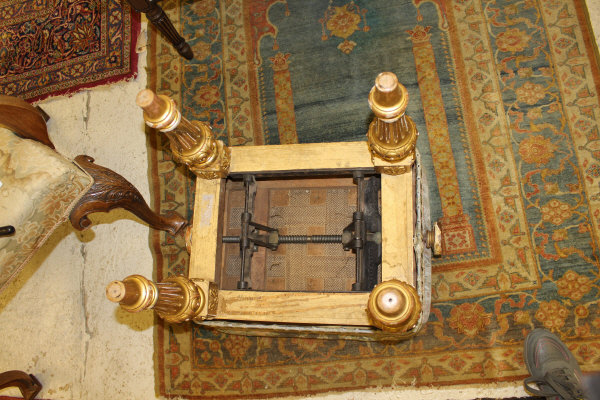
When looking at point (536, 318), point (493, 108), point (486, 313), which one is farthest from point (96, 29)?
point (536, 318)

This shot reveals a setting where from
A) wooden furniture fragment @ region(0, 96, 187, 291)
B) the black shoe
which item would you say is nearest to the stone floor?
wooden furniture fragment @ region(0, 96, 187, 291)

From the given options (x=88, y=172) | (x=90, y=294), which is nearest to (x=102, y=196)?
(x=88, y=172)

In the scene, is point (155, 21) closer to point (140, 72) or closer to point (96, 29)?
point (140, 72)

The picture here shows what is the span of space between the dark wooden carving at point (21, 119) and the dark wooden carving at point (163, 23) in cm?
83

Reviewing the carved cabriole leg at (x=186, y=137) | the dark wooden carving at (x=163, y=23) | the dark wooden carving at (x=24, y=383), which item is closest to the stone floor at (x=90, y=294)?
the dark wooden carving at (x=24, y=383)

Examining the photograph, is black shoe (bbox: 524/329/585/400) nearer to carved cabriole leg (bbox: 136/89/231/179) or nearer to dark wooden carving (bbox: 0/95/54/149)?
carved cabriole leg (bbox: 136/89/231/179)

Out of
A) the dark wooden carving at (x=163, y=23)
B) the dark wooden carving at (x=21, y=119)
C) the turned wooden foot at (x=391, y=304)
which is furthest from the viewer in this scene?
the dark wooden carving at (x=163, y=23)

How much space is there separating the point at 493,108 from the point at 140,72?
7.30ft

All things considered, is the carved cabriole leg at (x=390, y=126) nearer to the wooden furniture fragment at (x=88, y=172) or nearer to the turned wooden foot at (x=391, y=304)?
the turned wooden foot at (x=391, y=304)

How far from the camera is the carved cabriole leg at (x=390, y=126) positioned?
1413 mm

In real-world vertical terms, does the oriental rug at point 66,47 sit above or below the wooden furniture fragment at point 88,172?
above

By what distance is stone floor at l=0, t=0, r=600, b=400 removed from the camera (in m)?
2.70

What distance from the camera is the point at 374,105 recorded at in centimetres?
149

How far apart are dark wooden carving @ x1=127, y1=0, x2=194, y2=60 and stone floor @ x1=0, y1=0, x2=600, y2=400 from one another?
36cm
